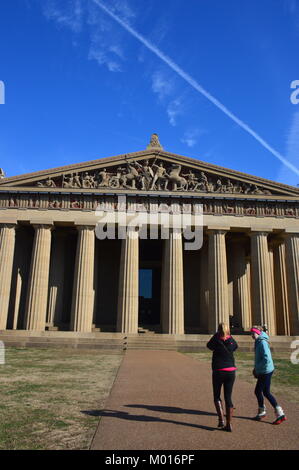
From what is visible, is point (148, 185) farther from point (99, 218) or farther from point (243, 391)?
point (243, 391)

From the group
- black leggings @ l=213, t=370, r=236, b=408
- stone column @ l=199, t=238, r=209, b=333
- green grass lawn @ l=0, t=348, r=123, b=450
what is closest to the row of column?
stone column @ l=199, t=238, r=209, b=333

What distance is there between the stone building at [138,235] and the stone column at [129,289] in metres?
0.08

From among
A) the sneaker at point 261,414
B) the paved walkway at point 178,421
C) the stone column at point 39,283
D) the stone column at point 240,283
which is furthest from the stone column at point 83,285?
the sneaker at point 261,414

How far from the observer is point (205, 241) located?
35.6 meters

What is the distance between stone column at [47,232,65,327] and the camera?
108ft

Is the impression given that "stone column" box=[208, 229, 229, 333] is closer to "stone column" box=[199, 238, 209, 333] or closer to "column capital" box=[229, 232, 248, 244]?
"stone column" box=[199, 238, 209, 333]

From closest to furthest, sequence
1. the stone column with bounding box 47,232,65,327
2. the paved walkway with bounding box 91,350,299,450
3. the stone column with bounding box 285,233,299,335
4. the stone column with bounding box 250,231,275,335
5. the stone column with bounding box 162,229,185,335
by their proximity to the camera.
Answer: the paved walkway with bounding box 91,350,299,450
the stone column with bounding box 162,229,185,335
the stone column with bounding box 250,231,275,335
the stone column with bounding box 285,233,299,335
the stone column with bounding box 47,232,65,327

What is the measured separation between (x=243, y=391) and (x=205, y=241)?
80.7ft

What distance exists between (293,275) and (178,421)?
26.4 m

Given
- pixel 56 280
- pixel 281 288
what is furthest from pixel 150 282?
pixel 281 288

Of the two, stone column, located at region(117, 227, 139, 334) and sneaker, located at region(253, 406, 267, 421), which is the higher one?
stone column, located at region(117, 227, 139, 334)

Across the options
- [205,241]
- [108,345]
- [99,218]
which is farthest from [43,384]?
[205,241]

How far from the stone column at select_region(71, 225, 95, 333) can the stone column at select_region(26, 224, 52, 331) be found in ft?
8.20

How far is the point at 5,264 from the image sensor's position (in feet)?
99.6
